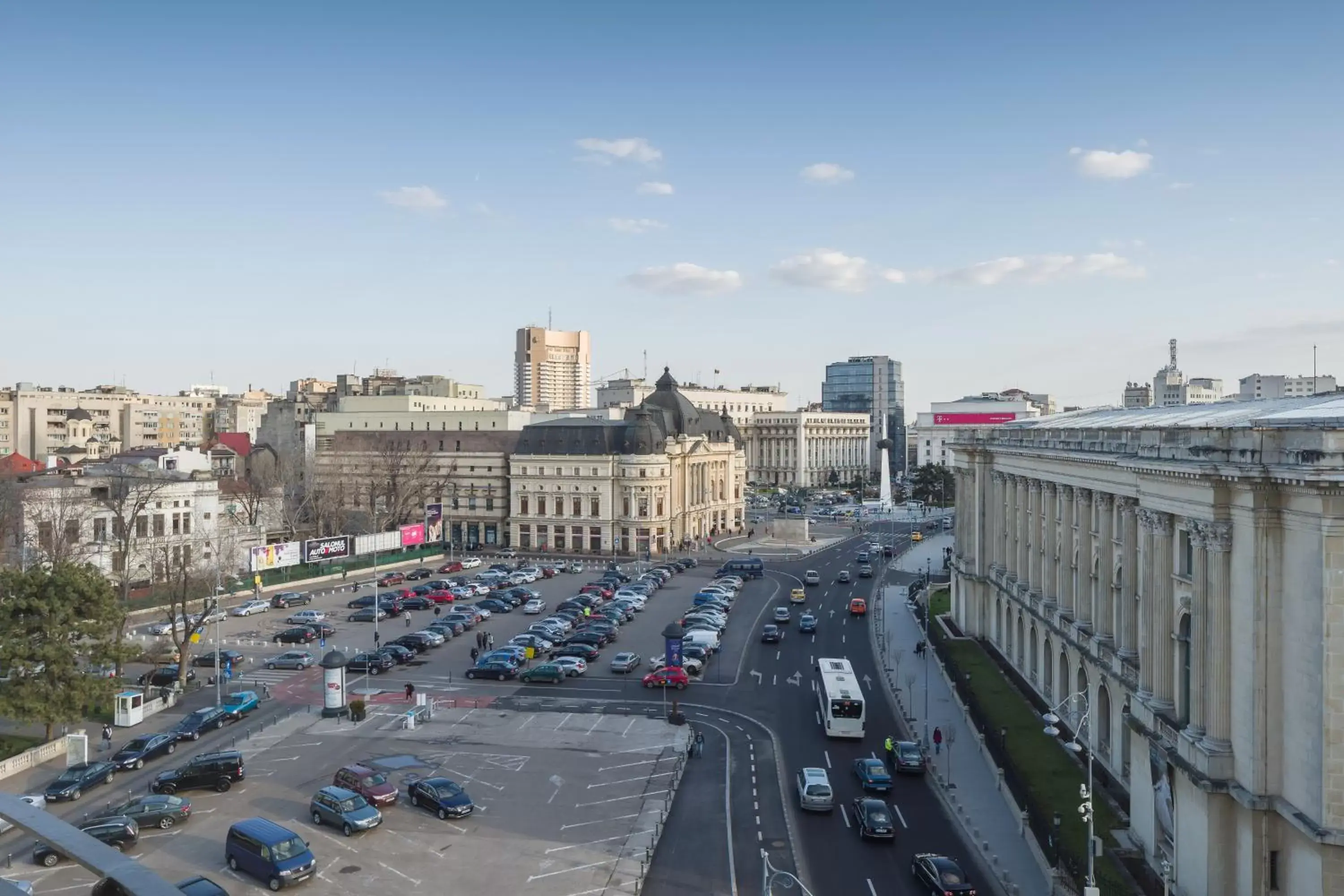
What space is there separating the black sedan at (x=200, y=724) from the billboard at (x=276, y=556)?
28967 millimetres

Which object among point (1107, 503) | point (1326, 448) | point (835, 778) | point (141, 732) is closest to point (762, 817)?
point (835, 778)

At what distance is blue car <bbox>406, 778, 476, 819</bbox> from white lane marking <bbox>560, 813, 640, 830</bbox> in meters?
3.96

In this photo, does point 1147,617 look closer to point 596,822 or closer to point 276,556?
point 596,822

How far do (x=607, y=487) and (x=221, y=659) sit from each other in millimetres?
61158

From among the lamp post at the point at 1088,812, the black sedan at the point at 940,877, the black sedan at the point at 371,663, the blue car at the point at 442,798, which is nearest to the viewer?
the lamp post at the point at 1088,812

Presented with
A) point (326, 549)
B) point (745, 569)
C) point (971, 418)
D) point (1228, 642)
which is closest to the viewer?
point (1228, 642)

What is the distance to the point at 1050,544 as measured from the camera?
5338 centimetres

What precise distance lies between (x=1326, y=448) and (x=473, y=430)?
121268 mm

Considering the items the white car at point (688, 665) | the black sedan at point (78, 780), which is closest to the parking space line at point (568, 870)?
the black sedan at point (78, 780)

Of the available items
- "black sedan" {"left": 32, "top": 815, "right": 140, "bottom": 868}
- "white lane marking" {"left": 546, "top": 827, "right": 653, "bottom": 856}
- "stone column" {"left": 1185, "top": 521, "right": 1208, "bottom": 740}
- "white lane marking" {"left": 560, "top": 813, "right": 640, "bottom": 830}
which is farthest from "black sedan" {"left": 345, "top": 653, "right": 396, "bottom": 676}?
"stone column" {"left": 1185, "top": 521, "right": 1208, "bottom": 740}

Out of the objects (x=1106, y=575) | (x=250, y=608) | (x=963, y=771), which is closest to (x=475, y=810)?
(x=963, y=771)

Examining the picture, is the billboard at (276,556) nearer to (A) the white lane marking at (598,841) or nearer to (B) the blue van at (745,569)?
(B) the blue van at (745,569)

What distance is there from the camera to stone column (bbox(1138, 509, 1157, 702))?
1305 inches

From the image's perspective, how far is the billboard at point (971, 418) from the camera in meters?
143
